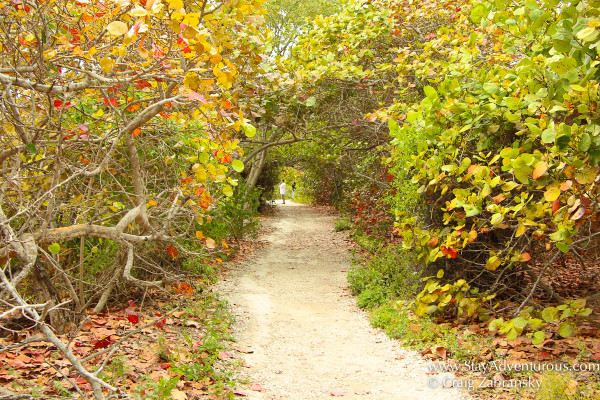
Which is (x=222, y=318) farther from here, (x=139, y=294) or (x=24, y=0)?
(x=24, y=0)

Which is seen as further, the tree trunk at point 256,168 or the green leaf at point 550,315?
the tree trunk at point 256,168

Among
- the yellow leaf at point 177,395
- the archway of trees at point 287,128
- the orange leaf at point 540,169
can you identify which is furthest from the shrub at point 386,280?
the yellow leaf at point 177,395

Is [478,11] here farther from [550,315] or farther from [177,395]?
[177,395]

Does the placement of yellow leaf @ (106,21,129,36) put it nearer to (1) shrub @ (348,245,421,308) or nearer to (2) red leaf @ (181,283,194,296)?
(2) red leaf @ (181,283,194,296)

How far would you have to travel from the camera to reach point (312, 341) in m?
5.35

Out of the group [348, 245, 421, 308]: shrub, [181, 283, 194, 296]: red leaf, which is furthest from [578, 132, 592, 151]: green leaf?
[348, 245, 421, 308]: shrub

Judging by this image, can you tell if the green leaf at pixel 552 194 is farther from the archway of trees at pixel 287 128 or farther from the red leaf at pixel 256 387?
the red leaf at pixel 256 387

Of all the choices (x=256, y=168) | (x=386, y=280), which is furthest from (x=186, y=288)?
(x=256, y=168)

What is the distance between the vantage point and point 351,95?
909cm

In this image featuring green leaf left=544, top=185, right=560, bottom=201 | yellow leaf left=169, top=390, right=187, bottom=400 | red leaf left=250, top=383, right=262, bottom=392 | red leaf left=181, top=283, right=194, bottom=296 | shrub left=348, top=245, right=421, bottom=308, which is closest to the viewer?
green leaf left=544, top=185, right=560, bottom=201

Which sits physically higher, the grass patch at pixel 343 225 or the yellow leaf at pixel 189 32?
the yellow leaf at pixel 189 32

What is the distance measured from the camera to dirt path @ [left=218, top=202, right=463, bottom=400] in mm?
3982

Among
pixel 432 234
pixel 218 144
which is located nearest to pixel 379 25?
pixel 432 234

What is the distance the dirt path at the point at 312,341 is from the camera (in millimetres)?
3982
